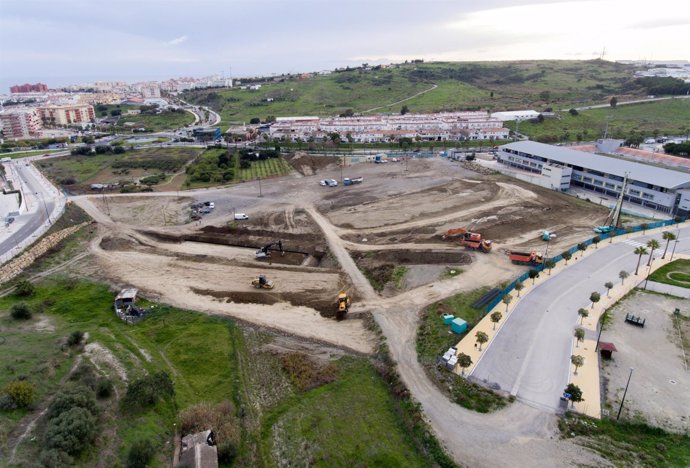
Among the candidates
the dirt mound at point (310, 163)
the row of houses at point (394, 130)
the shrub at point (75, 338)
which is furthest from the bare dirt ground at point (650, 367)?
the row of houses at point (394, 130)

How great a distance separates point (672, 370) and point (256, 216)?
42.6m

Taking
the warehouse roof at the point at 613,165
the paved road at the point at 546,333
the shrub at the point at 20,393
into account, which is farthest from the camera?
the warehouse roof at the point at 613,165

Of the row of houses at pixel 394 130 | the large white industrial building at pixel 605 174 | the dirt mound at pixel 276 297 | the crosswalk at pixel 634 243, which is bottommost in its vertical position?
the dirt mound at pixel 276 297

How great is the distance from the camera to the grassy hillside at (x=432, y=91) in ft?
424

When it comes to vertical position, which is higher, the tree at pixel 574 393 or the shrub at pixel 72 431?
the shrub at pixel 72 431

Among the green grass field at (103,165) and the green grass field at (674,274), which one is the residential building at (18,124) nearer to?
the green grass field at (103,165)

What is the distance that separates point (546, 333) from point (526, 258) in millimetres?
11006

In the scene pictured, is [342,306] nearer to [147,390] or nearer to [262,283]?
[262,283]

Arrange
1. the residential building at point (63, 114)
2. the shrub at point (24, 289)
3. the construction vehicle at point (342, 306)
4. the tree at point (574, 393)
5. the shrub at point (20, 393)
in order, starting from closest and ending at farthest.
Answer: the shrub at point (20, 393)
the tree at point (574, 393)
the construction vehicle at point (342, 306)
the shrub at point (24, 289)
the residential building at point (63, 114)

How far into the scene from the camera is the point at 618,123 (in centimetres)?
10169

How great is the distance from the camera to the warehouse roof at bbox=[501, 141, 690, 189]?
160ft

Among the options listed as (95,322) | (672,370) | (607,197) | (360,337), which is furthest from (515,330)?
(607,197)

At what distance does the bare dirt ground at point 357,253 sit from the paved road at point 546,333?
2.20 m

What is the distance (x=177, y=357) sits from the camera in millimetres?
25906
